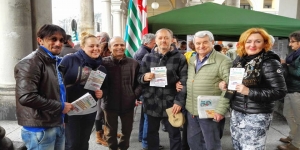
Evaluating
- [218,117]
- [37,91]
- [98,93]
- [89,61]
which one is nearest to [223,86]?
[218,117]

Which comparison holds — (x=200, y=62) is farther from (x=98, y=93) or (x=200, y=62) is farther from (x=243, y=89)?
(x=98, y=93)

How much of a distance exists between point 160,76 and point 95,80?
32.4 inches

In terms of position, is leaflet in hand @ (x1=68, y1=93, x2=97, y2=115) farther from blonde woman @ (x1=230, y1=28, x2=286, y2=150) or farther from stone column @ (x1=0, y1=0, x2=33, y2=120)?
stone column @ (x1=0, y1=0, x2=33, y2=120)

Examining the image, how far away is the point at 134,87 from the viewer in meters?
3.67

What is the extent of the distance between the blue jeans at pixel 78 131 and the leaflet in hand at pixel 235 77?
5.83ft

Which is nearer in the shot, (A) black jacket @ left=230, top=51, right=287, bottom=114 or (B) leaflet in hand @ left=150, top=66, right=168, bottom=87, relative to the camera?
(A) black jacket @ left=230, top=51, right=287, bottom=114

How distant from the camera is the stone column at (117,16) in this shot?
619 inches

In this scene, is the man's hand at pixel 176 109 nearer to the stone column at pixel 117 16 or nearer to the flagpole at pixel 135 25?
the flagpole at pixel 135 25

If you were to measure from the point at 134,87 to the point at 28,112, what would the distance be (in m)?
1.63

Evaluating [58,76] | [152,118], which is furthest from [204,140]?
[58,76]

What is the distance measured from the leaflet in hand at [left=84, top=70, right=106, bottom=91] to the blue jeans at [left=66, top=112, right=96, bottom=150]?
0.38 m

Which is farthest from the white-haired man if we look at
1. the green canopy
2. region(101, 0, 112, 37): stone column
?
region(101, 0, 112, 37): stone column

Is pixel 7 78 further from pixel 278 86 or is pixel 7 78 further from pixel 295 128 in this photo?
pixel 295 128

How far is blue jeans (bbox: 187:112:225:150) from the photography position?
310 cm
